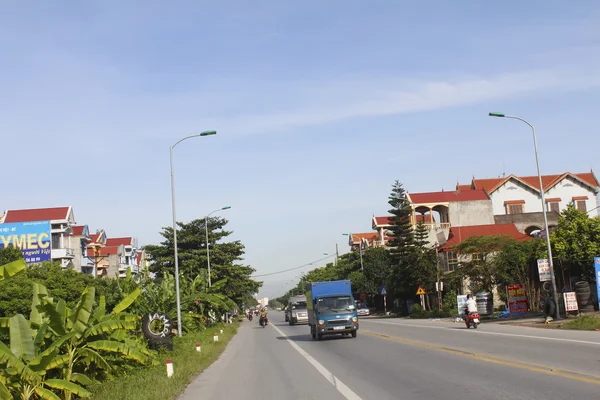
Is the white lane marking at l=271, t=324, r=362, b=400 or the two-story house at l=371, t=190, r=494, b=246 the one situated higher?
the two-story house at l=371, t=190, r=494, b=246

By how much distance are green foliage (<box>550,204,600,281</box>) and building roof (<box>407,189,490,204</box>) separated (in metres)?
40.0

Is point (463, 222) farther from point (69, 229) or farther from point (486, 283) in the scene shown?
point (69, 229)

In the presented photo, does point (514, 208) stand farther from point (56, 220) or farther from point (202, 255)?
point (56, 220)

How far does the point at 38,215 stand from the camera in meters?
74.7

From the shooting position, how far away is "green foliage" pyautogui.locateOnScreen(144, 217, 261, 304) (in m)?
61.7

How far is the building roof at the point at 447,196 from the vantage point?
75.5 m

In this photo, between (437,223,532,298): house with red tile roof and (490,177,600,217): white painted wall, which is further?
(490,177,600,217): white painted wall

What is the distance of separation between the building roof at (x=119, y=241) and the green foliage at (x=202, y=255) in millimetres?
47249

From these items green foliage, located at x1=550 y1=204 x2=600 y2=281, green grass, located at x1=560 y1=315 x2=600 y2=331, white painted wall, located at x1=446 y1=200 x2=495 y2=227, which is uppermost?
white painted wall, located at x1=446 y1=200 x2=495 y2=227

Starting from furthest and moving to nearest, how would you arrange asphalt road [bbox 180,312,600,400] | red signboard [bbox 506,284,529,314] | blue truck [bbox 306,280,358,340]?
red signboard [bbox 506,284,529,314] < blue truck [bbox 306,280,358,340] < asphalt road [bbox 180,312,600,400]

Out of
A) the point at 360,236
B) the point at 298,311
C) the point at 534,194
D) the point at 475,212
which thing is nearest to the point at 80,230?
the point at 298,311

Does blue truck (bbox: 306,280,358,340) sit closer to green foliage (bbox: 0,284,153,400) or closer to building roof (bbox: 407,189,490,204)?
green foliage (bbox: 0,284,153,400)

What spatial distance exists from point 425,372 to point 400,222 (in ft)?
186

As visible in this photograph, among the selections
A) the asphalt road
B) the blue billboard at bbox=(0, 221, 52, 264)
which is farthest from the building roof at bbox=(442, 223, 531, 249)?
the blue billboard at bbox=(0, 221, 52, 264)
